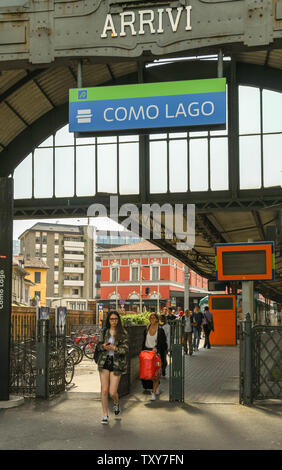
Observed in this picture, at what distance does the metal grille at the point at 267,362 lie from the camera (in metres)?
11.3

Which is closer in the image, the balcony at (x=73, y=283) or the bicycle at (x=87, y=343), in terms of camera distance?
the bicycle at (x=87, y=343)

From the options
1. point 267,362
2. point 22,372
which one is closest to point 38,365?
point 22,372

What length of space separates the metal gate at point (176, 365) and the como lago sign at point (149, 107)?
3.99 m

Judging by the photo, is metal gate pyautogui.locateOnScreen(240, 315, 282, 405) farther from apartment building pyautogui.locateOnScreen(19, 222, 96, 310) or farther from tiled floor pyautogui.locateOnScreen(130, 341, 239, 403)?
apartment building pyautogui.locateOnScreen(19, 222, 96, 310)

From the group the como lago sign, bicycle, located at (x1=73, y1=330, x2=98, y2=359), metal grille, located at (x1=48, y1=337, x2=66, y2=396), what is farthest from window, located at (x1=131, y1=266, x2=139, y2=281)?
the como lago sign

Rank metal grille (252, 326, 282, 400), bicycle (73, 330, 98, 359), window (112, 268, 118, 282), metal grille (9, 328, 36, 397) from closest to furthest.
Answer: metal grille (252, 326, 282, 400) → metal grille (9, 328, 36, 397) → bicycle (73, 330, 98, 359) → window (112, 268, 118, 282)

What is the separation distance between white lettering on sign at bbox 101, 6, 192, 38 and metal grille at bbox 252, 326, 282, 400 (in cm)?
587

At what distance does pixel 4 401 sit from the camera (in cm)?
1088

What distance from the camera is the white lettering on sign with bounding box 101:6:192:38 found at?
34.9ft

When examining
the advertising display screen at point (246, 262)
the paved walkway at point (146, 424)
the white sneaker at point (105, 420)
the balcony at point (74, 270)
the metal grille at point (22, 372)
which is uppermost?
the balcony at point (74, 270)

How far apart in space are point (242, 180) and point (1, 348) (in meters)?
12.4

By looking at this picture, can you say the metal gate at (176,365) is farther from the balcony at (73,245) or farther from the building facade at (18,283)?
the balcony at (73,245)

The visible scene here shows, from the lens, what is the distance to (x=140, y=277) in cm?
8725

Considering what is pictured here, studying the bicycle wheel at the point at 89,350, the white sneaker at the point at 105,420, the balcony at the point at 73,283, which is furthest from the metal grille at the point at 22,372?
the balcony at the point at 73,283
